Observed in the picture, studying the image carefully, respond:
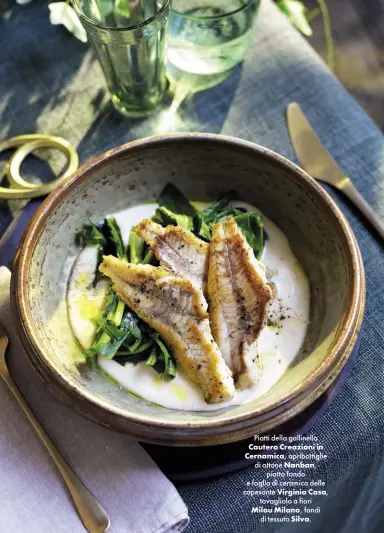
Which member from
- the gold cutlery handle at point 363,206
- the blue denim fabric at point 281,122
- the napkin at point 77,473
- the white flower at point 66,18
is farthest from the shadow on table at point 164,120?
the napkin at point 77,473

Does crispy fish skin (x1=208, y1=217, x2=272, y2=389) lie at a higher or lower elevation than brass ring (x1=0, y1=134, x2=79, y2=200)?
lower

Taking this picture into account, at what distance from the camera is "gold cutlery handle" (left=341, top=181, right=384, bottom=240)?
125 centimetres

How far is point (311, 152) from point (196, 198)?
0.30m

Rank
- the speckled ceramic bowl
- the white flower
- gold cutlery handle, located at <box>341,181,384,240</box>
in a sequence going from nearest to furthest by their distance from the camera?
the speckled ceramic bowl < gold cutlery handle, located at <box>341,181,384,240</box> < the white flower

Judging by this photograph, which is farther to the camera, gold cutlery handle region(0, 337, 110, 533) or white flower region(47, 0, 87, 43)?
white flower region(47, 0, 87, 43)

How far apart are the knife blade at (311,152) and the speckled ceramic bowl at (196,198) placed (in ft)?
0.55

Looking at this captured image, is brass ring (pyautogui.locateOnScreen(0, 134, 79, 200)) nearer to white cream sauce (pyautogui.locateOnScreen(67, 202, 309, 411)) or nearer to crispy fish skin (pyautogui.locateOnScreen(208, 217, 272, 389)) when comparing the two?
white cream sauce (pyautogui.locateOnScreen(67, 202, 309, 411))

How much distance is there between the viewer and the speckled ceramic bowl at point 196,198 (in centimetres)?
91

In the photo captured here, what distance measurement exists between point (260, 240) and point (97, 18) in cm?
67

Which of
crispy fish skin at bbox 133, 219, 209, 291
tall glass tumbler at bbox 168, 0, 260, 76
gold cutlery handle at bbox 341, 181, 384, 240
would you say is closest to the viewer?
crispy fish skin at bbox 133, 219, 209, 291

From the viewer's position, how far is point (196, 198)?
1.29 metres

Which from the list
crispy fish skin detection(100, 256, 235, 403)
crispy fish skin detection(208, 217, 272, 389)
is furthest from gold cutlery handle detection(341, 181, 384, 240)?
crispy fish skin detection(100, 256, 235, 403)

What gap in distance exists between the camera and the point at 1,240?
4.00 feet

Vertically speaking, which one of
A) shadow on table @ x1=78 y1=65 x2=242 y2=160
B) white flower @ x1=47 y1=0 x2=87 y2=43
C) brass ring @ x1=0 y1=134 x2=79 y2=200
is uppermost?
white flower @ x1=47 y1=0 x2=87 y2=43
